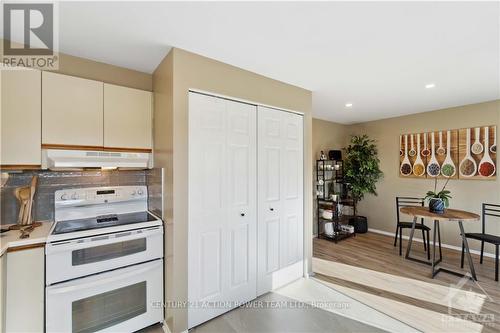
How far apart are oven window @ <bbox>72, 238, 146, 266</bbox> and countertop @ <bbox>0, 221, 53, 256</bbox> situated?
25 cm

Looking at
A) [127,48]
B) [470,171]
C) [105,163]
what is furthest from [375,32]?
[470,171]

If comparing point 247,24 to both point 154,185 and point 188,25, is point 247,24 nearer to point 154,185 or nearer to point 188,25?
point 188,25

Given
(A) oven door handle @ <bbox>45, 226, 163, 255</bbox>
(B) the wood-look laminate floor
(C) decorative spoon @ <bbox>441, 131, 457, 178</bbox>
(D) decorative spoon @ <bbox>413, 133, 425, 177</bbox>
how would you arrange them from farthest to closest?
(D) decorative spoon @ <bbox>413, 133, 425, 177</bbox>
(C) decorative spoon @ <bbox>441, 131, 457, 178</bbox>
(B) the wood-look laminate floor
(A) oven door handle @ <bbox>45, 226, 163, 255</bbox>

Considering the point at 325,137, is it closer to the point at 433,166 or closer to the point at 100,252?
the point at 433,166

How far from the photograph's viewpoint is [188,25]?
1614mm

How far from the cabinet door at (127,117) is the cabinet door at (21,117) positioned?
1.56 ft

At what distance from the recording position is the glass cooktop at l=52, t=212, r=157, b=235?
182cm

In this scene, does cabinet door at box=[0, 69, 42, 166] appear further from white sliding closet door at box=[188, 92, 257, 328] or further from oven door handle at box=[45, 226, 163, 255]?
white sliding closet door at box=[188, 92, 257, 328]

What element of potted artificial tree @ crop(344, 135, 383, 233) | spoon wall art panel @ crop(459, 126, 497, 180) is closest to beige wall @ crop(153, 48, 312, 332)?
potted artificial tree @ crop(344, 135, 383, 233)

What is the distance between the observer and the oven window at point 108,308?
5.58 feet

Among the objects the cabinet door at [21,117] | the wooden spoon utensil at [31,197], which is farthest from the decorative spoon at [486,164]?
the wooden spoon utensil at [31,197]

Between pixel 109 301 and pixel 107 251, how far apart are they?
0.41m

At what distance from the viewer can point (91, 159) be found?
202cm

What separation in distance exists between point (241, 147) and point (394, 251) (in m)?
3.36
